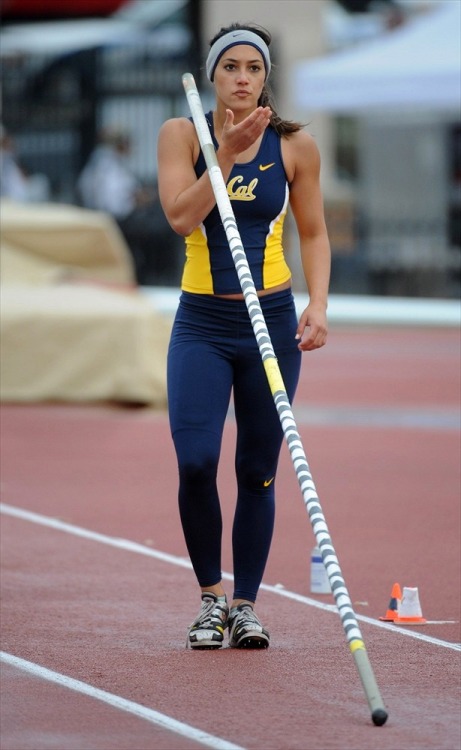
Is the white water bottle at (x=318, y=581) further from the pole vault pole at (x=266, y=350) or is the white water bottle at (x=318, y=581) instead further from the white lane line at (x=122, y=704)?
the white lane line at (x=122, y=704)

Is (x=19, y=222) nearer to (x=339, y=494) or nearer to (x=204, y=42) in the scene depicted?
(x=339, y=494)

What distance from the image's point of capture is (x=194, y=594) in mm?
7301

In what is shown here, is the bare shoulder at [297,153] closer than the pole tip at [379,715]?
No

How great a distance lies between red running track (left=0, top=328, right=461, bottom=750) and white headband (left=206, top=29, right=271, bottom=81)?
214cm

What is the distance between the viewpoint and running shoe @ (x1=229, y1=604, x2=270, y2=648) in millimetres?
6141

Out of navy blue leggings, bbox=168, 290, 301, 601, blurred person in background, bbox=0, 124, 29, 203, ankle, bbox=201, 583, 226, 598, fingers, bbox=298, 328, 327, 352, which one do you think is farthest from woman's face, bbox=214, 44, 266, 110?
blurred person in background, bbox=0, 124, 29, 203

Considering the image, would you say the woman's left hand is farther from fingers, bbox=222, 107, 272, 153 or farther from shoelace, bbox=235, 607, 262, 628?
shoelace, bbox=235, 607, 262, 628

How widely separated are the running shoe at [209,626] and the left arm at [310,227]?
102 centimetres

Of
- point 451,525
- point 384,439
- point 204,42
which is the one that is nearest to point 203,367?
point 451,525

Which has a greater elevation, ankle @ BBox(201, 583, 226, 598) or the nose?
the nose

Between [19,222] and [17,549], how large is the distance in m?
8.65

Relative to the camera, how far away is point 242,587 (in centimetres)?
635

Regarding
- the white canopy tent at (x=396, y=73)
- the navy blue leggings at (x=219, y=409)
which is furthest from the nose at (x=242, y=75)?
the white canopy tent at (x=396, y=73)

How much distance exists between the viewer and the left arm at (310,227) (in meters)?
6.07
